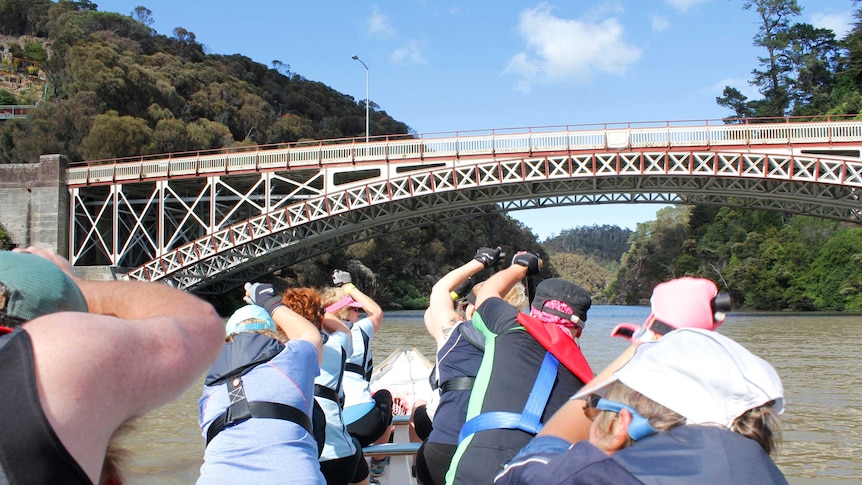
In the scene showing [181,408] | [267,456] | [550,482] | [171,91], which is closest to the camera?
[550,482]

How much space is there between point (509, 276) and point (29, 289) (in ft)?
7.39

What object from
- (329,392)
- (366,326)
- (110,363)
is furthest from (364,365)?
(110,363)

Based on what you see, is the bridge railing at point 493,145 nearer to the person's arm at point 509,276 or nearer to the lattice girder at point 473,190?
the lattice girder at point 473,190

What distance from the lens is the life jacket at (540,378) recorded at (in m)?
2.65

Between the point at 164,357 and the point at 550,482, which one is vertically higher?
the point at 164,357

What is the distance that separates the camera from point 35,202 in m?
29.7

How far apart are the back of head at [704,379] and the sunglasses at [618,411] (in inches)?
2.1

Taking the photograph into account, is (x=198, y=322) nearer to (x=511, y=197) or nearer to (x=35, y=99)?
(x=511, y=197)

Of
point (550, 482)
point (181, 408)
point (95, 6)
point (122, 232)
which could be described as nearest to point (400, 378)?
point (181, 408)

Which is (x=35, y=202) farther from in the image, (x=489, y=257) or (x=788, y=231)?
(x=788, y=231)

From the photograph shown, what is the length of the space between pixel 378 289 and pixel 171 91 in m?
18.1

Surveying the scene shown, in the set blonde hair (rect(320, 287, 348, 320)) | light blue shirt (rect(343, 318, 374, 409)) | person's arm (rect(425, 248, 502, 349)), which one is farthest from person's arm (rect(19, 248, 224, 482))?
light blue shirt (rect(343, 318, 374, 409))

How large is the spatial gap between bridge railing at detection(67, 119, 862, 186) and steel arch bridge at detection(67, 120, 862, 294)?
0.04 metres

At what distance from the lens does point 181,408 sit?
31.2 ft
